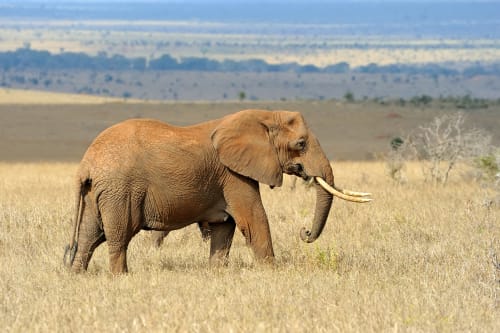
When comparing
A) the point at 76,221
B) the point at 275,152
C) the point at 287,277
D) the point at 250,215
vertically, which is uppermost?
the point at 275,152

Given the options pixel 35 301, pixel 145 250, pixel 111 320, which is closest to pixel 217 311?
pixel 111 320

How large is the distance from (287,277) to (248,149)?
1.15 meters

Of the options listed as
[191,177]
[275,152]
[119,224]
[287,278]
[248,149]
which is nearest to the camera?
[287,278]

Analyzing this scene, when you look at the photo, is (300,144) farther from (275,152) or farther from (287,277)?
(287,277)

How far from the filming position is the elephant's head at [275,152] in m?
9.51

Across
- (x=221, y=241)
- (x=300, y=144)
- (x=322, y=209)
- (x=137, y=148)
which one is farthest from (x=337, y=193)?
(x=137, y=148)

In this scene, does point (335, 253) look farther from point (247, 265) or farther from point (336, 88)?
point (336, 88)

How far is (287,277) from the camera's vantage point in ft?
29.5

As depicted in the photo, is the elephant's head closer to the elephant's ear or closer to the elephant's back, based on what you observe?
the elephant's ear

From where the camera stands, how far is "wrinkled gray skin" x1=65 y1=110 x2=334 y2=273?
363 inches

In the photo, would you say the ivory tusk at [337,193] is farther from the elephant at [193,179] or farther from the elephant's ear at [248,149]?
the elephant's ear at [248,149]

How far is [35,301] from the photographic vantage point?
823 cm

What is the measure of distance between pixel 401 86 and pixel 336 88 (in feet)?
22.9

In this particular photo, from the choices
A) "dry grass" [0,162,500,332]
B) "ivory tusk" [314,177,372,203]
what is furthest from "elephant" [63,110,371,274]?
"dry grass" [0,162,500,332]
